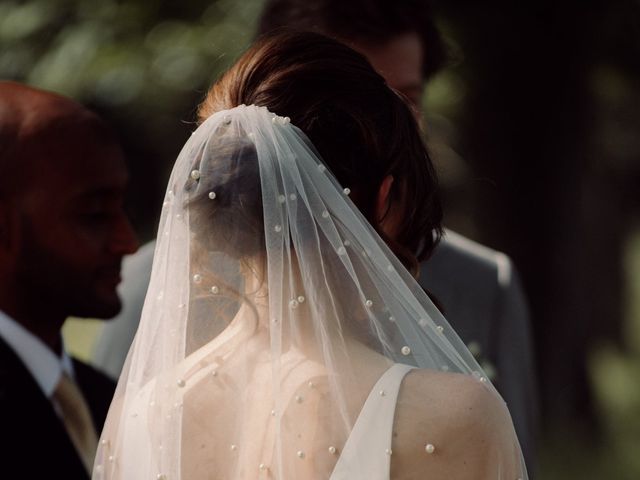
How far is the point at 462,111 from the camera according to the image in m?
7.67

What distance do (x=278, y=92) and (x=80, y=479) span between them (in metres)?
1.54

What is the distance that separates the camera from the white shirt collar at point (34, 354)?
353cm

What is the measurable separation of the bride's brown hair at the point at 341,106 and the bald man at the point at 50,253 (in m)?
1.19

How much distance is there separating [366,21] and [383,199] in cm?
188

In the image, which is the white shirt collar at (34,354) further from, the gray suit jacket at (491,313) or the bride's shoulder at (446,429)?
the bride's shoulder at (446,429)

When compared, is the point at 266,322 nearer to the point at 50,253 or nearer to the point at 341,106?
the point at 341,106

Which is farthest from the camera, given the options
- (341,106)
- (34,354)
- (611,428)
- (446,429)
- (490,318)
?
(611,428)

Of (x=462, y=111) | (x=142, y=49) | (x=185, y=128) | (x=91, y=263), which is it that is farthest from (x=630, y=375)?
(x=91, y=263)

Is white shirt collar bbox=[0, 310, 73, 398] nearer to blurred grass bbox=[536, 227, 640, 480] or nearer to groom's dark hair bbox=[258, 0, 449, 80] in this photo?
groom's dark hair bbox=[258, 0, 449, 80]

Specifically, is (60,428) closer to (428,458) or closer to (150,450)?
(150,450)

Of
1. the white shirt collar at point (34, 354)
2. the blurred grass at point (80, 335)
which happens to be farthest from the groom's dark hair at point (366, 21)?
the blurred grass at point (80, 335)

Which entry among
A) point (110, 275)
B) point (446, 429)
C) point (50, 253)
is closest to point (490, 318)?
point (110, 275)

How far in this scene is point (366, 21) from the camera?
417 cm

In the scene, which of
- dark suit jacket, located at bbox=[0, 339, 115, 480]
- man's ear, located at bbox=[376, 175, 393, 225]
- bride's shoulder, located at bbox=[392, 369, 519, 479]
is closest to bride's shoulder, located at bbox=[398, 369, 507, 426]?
bride's shoulder, located at bbox=[392, 369, 519, 479]
